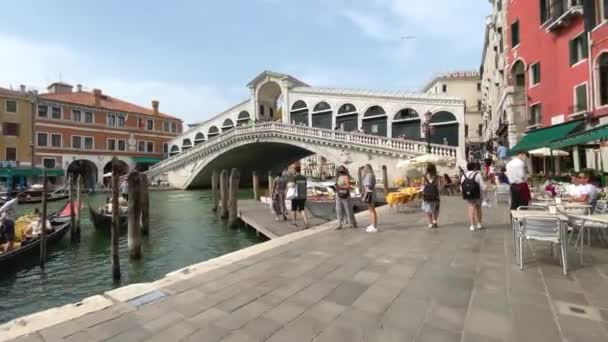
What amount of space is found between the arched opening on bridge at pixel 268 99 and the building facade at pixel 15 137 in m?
19.1

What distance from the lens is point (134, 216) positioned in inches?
321

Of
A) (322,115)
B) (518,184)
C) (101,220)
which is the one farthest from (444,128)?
(101,220)

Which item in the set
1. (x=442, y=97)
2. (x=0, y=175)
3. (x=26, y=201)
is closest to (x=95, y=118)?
(x=0, y=175)

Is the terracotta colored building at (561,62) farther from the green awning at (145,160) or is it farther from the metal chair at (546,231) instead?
the green awning at (145,160)

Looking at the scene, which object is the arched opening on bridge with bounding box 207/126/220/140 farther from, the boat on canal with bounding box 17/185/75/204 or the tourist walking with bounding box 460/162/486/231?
the tourist walking with bounding box 460/162/486/231

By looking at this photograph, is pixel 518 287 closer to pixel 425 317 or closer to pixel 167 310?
pixel 425 317

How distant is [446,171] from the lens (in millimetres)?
20266

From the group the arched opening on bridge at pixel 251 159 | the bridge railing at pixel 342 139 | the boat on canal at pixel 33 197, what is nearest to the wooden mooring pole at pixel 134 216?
the bridge railing at pixel 342 139

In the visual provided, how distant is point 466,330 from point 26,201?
26.0 meters

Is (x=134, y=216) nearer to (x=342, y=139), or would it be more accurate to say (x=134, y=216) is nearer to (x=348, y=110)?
(x=342, y=139)

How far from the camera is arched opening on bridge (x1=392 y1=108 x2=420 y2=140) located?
88.1 ft

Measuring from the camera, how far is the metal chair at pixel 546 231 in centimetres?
375

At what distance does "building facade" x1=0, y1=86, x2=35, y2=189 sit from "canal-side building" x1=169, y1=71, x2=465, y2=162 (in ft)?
45.6

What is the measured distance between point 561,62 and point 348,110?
17.0 m
